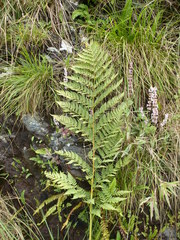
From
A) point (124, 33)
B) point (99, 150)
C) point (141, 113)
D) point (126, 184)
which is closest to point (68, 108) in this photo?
point (99, 150)

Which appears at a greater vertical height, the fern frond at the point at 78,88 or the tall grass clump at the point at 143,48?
the tall grass clump at the point at 143,48

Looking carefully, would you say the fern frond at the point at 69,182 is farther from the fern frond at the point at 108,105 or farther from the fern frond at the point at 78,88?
the fern frond at the point at 78,88

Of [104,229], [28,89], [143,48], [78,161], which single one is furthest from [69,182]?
[143,48]

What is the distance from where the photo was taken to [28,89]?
9.18ft

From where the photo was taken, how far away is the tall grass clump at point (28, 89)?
2.81 metres

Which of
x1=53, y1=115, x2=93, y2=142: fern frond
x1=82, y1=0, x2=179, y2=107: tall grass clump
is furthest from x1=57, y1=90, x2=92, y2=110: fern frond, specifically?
x1=82, y1=0, x2=179, y2=107: tall grass clump

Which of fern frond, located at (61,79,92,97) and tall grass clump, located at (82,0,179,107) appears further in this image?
tall grass clump, located at (82,0,179,107)

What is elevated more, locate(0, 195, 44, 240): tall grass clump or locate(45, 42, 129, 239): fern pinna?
locate(45, 42, 129, 239): fern pinna

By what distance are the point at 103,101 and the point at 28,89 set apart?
690mm

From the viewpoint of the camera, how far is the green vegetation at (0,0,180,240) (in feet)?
8.09

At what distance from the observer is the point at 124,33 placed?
3.04 m

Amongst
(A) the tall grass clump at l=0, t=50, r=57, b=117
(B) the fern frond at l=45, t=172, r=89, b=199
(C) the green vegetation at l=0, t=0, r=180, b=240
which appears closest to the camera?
(B) the fern frond at l=45, t=172, r=89, b=199

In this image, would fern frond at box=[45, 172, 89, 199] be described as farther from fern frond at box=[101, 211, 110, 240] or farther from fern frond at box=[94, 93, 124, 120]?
fern frond at box=[94, 93, 124, 120]

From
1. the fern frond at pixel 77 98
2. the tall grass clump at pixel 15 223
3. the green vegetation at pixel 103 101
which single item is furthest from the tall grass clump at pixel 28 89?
the tall grass clump at pixel 15 223
